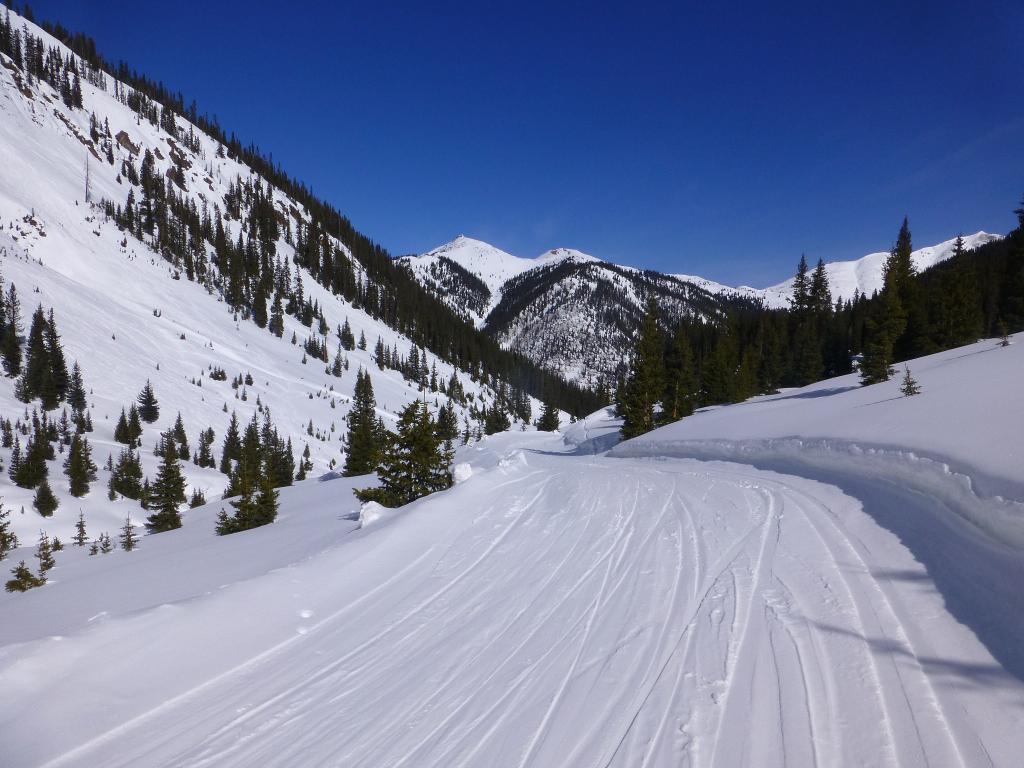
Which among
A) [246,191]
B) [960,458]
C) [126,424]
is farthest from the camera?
[246,191]

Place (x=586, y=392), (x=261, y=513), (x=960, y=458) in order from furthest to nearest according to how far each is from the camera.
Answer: (x=586, y=392) → (x=261, y=513) → (x=960, y=458)

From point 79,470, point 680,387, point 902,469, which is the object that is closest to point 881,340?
point 680,387

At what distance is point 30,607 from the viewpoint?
670cm

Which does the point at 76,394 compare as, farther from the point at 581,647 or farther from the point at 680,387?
the point at 581,647

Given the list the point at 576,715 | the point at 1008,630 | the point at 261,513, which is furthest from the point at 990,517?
the point at 261,513

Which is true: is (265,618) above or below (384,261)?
below

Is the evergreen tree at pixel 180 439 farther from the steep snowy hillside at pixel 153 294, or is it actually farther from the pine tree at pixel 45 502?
the pine tree at pixel 45 502

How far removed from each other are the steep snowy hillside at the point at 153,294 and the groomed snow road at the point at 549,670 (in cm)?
3881

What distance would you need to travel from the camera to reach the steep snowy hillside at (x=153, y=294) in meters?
52.2

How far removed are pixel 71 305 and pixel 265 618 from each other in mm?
77274

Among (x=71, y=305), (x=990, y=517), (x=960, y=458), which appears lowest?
(x=990, y=517)

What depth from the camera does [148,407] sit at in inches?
2014

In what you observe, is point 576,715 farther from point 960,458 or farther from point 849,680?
point 960,458

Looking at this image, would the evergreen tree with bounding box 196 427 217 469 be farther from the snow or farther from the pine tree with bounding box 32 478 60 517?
the snow
